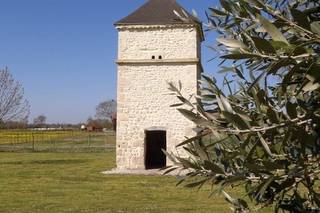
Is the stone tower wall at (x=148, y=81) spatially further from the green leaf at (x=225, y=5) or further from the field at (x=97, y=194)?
the green leaf at (x=225, y=5)

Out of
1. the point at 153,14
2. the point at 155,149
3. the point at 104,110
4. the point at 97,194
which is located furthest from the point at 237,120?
the point at 104,110

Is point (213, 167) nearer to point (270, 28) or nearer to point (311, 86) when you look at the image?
point (311, 86)

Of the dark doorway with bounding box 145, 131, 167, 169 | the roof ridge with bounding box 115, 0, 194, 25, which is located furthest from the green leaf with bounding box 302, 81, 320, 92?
the dark doorway with bounding box 145, 131, 167, 169

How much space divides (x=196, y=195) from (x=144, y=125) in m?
7.26

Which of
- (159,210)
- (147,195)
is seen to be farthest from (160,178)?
(159,210)

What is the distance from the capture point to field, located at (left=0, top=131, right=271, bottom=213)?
11617 mm

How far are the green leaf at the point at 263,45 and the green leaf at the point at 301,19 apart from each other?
4.2 inches

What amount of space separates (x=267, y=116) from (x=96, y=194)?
43.2 feet

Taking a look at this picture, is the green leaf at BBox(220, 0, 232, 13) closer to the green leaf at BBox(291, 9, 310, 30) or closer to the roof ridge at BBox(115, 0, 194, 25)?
the green leaf at BBox(291, 9, 310, 30)

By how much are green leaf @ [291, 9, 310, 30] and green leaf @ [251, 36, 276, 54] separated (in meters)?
0.11

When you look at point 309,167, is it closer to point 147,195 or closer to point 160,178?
point 147,195

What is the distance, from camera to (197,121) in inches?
61.6

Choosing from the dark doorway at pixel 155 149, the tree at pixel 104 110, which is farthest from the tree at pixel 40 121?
the dark doorway at pixel 155 149

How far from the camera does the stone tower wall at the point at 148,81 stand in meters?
20.6
